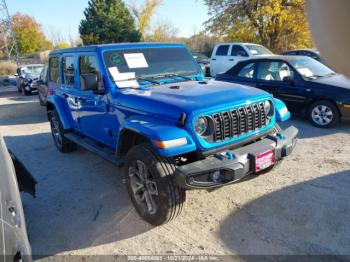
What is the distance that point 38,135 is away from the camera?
786 cm

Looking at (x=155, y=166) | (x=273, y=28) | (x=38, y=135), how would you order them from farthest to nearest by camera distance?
1. (x=273, y=28)
2. (x=38, y=135)
3. (x=155, y=166)

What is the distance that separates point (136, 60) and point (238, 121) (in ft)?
5.80

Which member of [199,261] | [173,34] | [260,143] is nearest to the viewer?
[199,261]

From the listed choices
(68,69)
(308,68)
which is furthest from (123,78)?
(308,68)

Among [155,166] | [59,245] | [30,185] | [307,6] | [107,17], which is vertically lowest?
[59,245]

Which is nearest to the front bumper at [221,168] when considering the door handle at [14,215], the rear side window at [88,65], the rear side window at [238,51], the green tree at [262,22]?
the door handle at [14,215]

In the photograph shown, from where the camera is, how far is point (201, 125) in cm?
319

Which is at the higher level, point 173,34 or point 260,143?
point 173,34

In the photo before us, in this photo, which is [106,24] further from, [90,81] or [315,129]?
[90,81]

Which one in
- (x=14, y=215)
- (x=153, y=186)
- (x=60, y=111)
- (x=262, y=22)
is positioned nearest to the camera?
(x=14, y=215)

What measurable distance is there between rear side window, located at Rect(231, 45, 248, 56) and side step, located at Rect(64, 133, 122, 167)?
31.6ft

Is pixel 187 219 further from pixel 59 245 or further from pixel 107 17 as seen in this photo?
pixel 107 17

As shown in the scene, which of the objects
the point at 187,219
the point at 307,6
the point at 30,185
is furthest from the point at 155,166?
the point at 307,6

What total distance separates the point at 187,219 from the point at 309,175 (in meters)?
1.99
